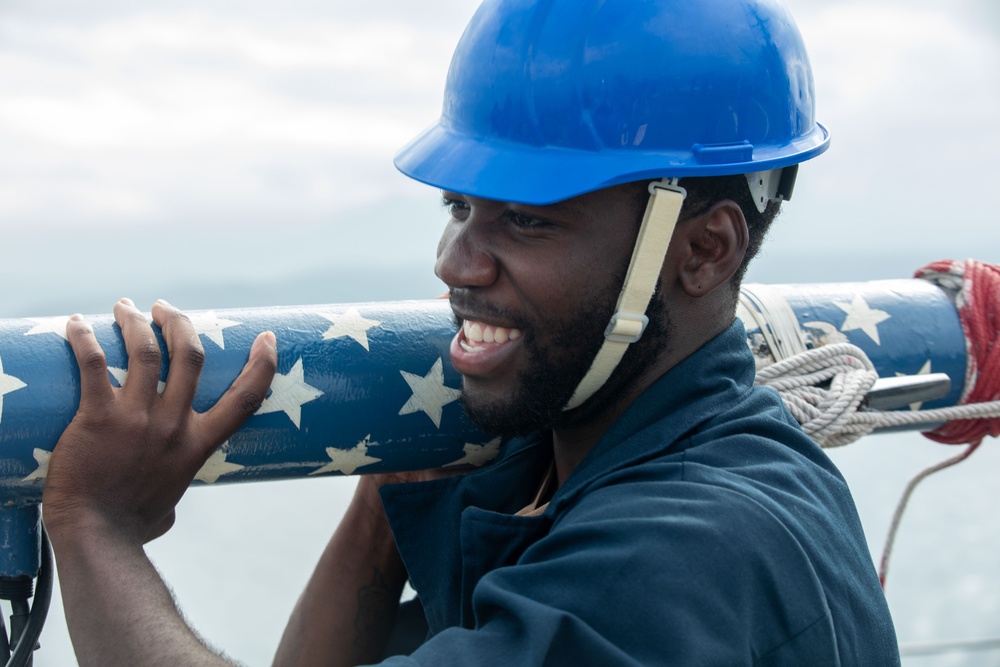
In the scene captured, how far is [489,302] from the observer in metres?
1.29

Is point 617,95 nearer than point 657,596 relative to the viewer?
No

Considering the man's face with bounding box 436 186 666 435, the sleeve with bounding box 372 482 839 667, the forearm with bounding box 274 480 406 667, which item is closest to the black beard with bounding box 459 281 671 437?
the man's face with bounding box 436 186 666 435

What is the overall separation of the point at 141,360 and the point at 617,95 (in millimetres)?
615

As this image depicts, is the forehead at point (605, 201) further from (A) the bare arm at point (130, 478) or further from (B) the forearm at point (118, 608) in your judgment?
(B) the forearm at point (118, 608)

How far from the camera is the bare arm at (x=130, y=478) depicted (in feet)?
3.77

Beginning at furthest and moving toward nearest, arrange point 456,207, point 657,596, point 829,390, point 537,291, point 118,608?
Answer: point 829,390, point 456,207, point 537,291, point 118,608, point 657,596

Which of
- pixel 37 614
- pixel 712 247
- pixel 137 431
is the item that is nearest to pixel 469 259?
pixel 712 247

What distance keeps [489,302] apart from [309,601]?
2.47 ft

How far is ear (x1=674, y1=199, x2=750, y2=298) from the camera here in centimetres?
132

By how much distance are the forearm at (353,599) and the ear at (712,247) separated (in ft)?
2.29

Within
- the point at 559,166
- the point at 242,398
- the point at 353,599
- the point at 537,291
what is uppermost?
the point at 559,166

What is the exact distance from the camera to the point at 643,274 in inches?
49.9

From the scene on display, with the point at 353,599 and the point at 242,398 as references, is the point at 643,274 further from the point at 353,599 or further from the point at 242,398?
the point at 353,599

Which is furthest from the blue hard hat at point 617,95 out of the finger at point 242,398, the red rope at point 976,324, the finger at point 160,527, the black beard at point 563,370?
the red rope at point 976,324
